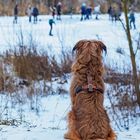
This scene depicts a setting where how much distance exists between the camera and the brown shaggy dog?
20.6ft

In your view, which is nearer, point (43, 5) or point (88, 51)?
point (88, 51)

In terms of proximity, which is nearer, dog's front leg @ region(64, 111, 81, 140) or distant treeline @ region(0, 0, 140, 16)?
dog's front leg @ region(64, 111, 81, 140)

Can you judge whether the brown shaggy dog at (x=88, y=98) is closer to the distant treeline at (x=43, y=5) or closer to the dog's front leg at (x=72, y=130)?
the dog's front leg at (x=72, y=130)

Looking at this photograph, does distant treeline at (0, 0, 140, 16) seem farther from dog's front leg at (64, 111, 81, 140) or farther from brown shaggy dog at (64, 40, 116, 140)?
dog's front leg at (64, 111, 81, 140)

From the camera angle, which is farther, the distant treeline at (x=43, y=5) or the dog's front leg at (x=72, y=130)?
the distant treeline at (x=43, y=5)

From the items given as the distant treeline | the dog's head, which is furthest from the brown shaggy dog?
the distant treeline

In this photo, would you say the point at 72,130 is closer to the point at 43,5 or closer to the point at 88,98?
the point at 88,98

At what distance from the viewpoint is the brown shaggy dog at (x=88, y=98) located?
6.27m

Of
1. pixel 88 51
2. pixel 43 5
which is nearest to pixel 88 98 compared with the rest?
pixel 88 51

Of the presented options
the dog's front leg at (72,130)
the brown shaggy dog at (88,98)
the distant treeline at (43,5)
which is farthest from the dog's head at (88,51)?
the distant treeline at (43,5)

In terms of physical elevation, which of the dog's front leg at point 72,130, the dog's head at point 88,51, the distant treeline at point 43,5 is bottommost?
the dog's front leg at point 72,130

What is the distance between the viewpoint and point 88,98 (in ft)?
21.2

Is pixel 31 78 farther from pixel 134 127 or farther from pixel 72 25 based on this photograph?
pixel 72 25

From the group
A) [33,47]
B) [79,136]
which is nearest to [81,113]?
[79,136]
